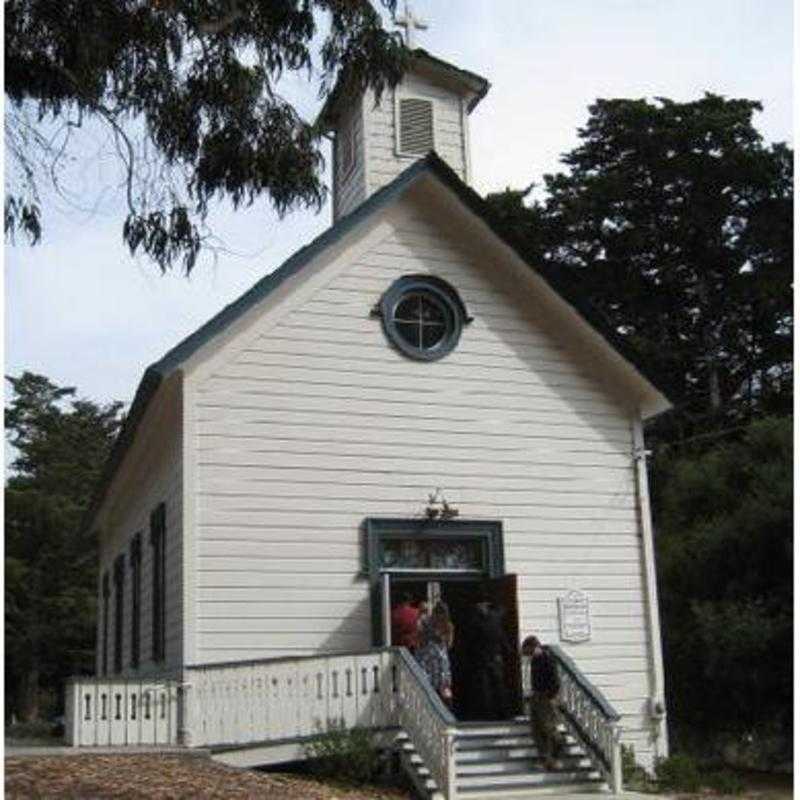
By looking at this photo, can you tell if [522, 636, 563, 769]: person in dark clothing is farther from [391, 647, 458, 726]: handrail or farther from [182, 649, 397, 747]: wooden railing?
[182, 649, 397, 747]: wooden railing

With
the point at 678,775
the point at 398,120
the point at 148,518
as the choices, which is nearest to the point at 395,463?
the point at 148,518

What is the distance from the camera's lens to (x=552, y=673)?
1362 centimetres

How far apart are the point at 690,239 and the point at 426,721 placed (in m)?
27.9

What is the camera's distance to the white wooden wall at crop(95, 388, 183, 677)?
14789 mm

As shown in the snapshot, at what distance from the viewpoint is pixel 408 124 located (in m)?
19.4

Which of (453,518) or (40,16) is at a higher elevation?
(40,16)

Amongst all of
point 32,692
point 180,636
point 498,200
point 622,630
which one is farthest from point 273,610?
point 32,692

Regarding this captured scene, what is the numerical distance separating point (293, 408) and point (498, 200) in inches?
997

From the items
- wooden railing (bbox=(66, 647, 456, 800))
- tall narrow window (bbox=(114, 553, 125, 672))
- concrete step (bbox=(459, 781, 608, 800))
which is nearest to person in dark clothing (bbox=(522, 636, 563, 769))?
concrete step (bbox=(459, 781, 608, 800))

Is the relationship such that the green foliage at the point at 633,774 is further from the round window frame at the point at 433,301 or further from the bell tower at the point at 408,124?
the bell tower at the point at 408,124

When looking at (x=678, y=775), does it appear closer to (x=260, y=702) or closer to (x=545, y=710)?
(x=545, y=710)

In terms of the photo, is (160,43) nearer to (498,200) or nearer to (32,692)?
(498,200)

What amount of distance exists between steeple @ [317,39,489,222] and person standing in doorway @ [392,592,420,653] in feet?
23.4

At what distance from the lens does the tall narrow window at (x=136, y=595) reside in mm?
18641
